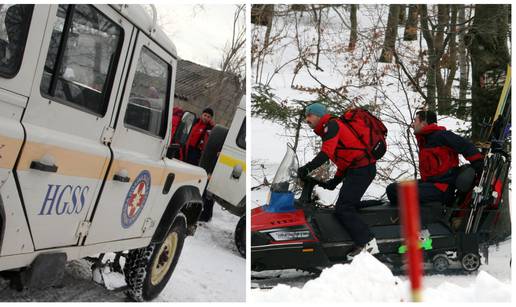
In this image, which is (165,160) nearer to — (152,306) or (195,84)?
(152,306)

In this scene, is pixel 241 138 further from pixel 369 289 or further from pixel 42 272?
pixel 42 272

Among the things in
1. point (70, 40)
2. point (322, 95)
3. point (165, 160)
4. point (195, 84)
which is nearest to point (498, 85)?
point (322, 95)

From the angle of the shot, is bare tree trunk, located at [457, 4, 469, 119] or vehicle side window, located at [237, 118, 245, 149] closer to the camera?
bare tree trunk, located at [457, 4, 469, 119]

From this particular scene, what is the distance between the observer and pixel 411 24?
8.49 metres

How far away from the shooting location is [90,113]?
3.80 m

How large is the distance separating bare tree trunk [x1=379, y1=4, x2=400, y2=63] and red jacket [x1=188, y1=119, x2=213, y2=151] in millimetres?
2961

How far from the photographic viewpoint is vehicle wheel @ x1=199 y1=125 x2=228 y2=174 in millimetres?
8722

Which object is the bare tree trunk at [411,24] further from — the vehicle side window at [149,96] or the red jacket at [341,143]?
the vehicle side window at [149,96]

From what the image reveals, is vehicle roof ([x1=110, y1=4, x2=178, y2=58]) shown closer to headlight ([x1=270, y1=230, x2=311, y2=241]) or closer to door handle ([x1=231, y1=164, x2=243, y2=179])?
headlight ([x1=270, y1=230, x2=311, y2=241])

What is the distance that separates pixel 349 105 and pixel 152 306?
4189 millimetres

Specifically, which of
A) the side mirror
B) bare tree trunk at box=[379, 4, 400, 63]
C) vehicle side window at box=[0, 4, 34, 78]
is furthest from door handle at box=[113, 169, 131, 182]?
bare tree trunk at box=[379, 4, 400, 63]

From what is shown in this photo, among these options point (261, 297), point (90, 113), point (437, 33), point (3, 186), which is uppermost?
point (437, 33)

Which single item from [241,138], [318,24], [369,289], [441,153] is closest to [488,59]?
[441,153]

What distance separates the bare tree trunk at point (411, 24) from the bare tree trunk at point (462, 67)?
0.65 metres
